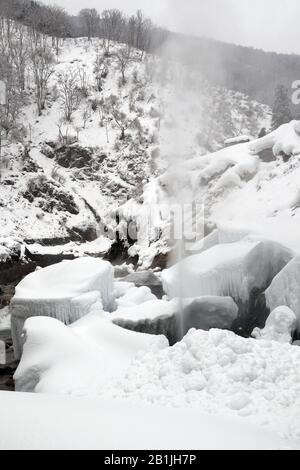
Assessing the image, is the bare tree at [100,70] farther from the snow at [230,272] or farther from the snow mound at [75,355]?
the snow mound at [75,355]

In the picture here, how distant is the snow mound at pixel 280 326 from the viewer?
8578 millimetres

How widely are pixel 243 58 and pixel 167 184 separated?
42.2 ft

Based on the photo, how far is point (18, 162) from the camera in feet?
96.8

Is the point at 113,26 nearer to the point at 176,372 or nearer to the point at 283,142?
the point at 283,142

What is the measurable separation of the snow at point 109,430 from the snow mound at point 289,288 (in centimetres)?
566

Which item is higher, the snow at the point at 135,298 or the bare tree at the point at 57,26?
the bare tree at the point at 57,26

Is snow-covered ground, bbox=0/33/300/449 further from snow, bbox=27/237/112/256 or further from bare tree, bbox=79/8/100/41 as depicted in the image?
bare tree, bbox=79/8/100/41

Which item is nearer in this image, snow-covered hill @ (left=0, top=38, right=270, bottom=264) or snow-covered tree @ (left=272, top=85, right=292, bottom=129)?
snow-covered hill @ (left=0, top=38, right=270, bottom=264)

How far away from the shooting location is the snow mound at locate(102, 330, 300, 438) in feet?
14.9

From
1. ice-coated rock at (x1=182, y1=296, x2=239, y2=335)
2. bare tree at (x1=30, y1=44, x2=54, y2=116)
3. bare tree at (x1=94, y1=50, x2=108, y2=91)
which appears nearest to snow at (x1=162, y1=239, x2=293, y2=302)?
ice-coated rock at (x1=182, y1=296, x2=239, y2=335)

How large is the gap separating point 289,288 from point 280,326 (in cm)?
96

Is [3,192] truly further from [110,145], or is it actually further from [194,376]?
[194,376]

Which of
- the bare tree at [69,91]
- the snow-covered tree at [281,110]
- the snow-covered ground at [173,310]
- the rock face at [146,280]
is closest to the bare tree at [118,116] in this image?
the bare tree at [69,91]

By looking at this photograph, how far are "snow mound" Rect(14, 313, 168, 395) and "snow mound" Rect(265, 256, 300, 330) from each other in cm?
367
